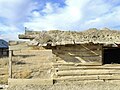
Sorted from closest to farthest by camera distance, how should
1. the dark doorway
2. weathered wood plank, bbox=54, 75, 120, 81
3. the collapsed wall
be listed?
the collapsed wall → weathered wood plank, bbox=54, 75, 120, 81 → the dark doorway

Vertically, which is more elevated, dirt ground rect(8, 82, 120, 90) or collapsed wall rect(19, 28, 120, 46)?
collapsed wall rect(19, 28, 120, 46)

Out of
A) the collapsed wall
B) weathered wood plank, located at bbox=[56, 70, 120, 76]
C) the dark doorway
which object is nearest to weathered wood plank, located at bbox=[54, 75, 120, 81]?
weathered wood plank, located at bbox=[56, 70, 120, 76]

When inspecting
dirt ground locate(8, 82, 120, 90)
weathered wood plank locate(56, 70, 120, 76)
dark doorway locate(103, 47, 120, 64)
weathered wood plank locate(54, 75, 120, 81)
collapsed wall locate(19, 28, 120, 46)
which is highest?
collapsed wall locate(19, 28, 120, 46)

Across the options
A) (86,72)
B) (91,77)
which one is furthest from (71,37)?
(91,77)

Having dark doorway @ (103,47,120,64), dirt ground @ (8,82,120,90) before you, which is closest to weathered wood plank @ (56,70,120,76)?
dirt ground @ (8,82,120,90)

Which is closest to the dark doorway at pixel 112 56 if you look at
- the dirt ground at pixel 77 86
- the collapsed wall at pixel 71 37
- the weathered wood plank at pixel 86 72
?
the collapsed wall at pixel 71 37

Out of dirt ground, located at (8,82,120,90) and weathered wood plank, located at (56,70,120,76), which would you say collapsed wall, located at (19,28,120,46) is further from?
dirt ground, located at (8,82,120,90)

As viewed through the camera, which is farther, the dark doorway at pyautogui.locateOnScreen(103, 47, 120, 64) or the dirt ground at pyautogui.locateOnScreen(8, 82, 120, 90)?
the dark doorway at pyautogui.locateOnScreen(103, 47, 120, 64)

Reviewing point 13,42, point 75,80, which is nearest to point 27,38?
point 13,42

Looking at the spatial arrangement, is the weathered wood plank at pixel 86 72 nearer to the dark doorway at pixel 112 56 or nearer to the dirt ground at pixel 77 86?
the dirt ground at pixel 77 86

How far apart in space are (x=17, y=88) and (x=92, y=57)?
4.08m

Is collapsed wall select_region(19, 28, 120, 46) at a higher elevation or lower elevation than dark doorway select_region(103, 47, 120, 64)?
higher

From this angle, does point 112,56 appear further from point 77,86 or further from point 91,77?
point 77,86

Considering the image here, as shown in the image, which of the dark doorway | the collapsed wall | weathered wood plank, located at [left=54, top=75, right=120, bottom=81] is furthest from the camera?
the dark doorway
